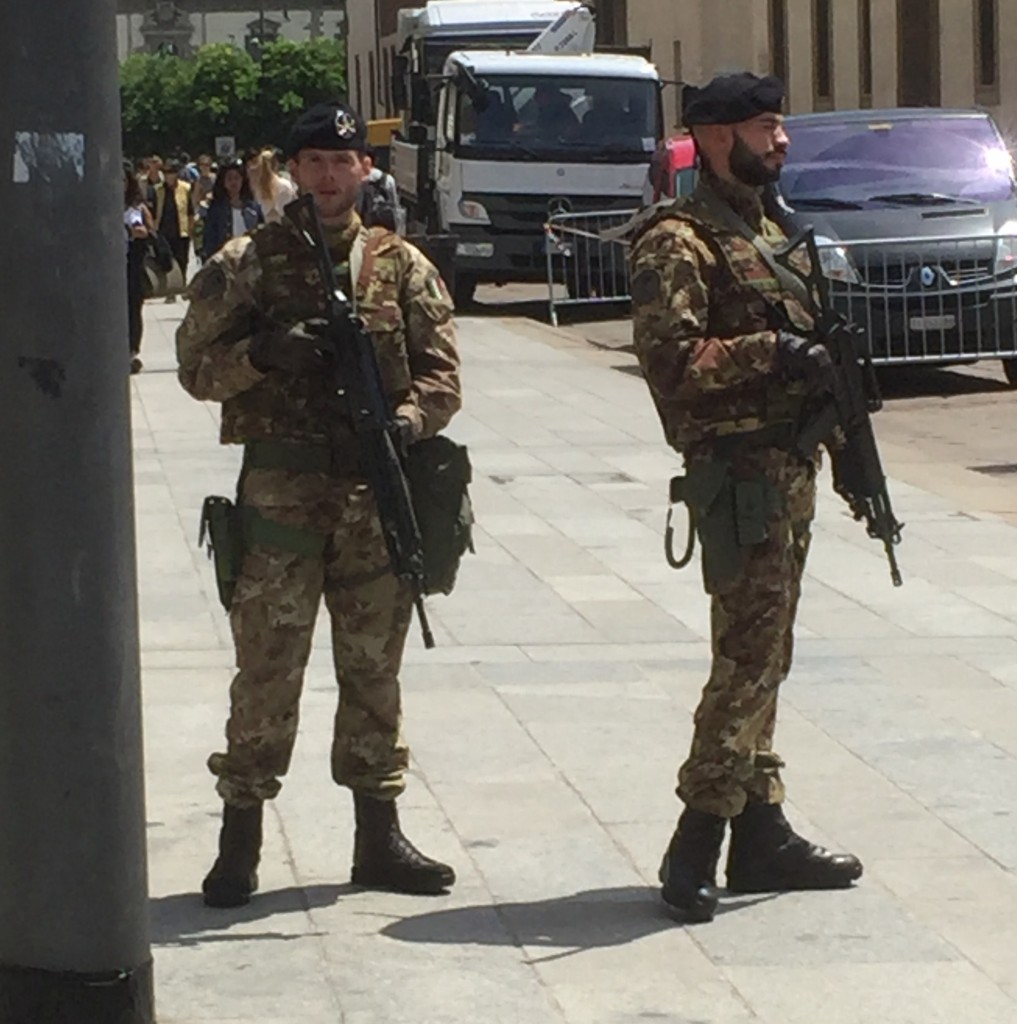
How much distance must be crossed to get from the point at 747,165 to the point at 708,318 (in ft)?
1.04

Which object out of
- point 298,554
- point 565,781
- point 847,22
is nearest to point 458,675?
point 565,781

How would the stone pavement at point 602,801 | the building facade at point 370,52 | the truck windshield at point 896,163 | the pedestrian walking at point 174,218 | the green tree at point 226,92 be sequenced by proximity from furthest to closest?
the green tree at point 226,92 < the building facade at point 370,52 < the pedestrian walking at point 174,218 < the truck windshield at point 896,163 < the stone pavement at point 602,801

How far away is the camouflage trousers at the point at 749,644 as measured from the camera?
5652mm

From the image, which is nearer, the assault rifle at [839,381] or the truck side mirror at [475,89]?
the assault rifle at [839,381]

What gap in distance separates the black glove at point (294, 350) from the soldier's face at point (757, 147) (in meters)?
0.89

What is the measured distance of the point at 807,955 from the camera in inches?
213

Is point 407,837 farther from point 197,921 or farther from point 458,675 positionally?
point 458,675

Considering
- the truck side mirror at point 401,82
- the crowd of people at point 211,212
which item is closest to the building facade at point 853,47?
the truck side mirror at point 401,82

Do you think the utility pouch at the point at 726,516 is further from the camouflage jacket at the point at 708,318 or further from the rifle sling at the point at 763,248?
the rifle sling at the point at 763,248

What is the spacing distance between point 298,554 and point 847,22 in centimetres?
4183

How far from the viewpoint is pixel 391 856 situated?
5.89 meters

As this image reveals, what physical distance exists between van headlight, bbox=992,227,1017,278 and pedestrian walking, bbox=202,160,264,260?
688cm

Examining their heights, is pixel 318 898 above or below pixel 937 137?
below

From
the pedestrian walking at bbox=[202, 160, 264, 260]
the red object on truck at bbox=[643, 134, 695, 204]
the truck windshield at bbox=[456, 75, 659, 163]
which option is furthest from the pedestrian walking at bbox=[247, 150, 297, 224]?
the truck windshield at bbox=[456, 75, 659, 163]
